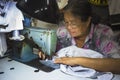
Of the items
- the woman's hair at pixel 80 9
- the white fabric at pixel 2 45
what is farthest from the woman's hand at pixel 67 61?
the white fabric at pixel 2 45

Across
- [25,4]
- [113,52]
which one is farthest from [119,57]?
[25,4]

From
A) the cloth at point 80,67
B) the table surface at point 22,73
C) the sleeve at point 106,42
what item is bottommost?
the table surface at point 22,73

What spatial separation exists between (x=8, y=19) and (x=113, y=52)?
0.68 m

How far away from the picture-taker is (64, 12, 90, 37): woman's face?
107cm

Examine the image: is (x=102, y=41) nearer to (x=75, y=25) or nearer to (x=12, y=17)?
(x=75, y=25)

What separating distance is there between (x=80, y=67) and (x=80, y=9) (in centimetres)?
31

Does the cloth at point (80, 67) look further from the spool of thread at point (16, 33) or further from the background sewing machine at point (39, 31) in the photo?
the spool of thread at point (16, 33)

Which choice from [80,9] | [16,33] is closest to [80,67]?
[80,9]

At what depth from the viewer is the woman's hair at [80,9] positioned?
40.8 inches

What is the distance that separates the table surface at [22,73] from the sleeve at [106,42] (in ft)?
0.70

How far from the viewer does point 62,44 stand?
117 cm

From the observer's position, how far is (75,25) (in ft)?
3.56

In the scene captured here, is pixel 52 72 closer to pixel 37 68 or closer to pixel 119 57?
pixel 37 68

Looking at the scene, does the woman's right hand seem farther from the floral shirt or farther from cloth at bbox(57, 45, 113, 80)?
the floral shirt
